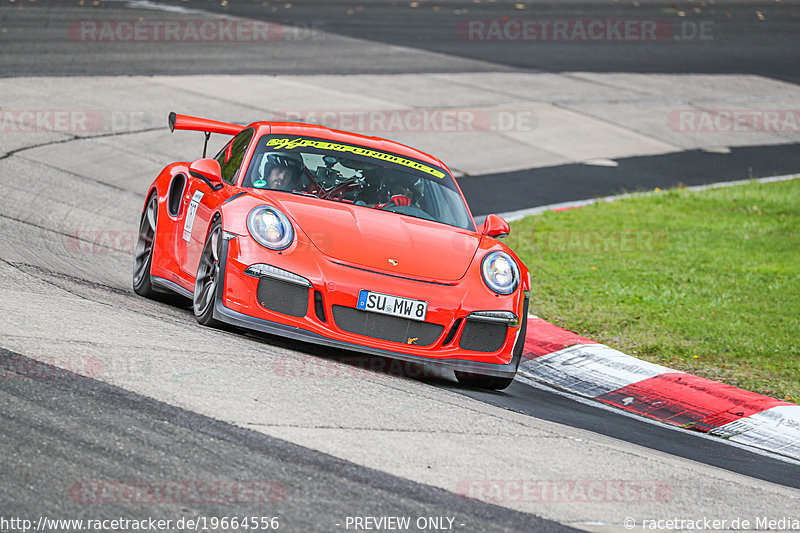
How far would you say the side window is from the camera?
7.25m

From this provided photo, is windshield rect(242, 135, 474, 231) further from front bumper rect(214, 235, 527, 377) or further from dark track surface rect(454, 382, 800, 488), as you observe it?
dark track surface rect(454, 382, 800, 488)

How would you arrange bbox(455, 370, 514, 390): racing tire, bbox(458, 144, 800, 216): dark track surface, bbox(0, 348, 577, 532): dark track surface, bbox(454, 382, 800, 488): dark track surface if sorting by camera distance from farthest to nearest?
bbox(458, 144, 800, 216): dark track surface
bbox(455, 370, 514, 390): racing tire
bbox(454, 382, 800, 488): dark track surface
bbox(0, 348, 577, 532): dark track surface

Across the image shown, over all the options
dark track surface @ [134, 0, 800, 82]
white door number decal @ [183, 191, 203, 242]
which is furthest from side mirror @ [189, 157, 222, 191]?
dark track surface @ [134, 0, 800, 82]

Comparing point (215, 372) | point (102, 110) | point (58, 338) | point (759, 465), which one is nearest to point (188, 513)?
point (215, 372)

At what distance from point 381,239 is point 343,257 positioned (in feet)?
1.21

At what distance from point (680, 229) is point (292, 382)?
8023mm

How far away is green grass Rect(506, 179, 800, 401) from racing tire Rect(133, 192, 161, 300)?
3.24 meters

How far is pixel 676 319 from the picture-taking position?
8.80 meters

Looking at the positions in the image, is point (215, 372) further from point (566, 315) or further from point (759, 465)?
point (566, 315)

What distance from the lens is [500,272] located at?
254 inches

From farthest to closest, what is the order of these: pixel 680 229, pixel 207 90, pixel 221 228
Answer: pixel 207 90 → pixel 680 229 → pixel 221 228

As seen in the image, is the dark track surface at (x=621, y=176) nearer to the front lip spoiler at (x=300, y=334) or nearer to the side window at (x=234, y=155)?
the side window at (x=234, y=155)

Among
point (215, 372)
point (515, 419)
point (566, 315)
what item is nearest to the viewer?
point (215, 372)

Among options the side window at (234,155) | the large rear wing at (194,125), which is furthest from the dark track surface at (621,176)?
the side window at (234,155)
